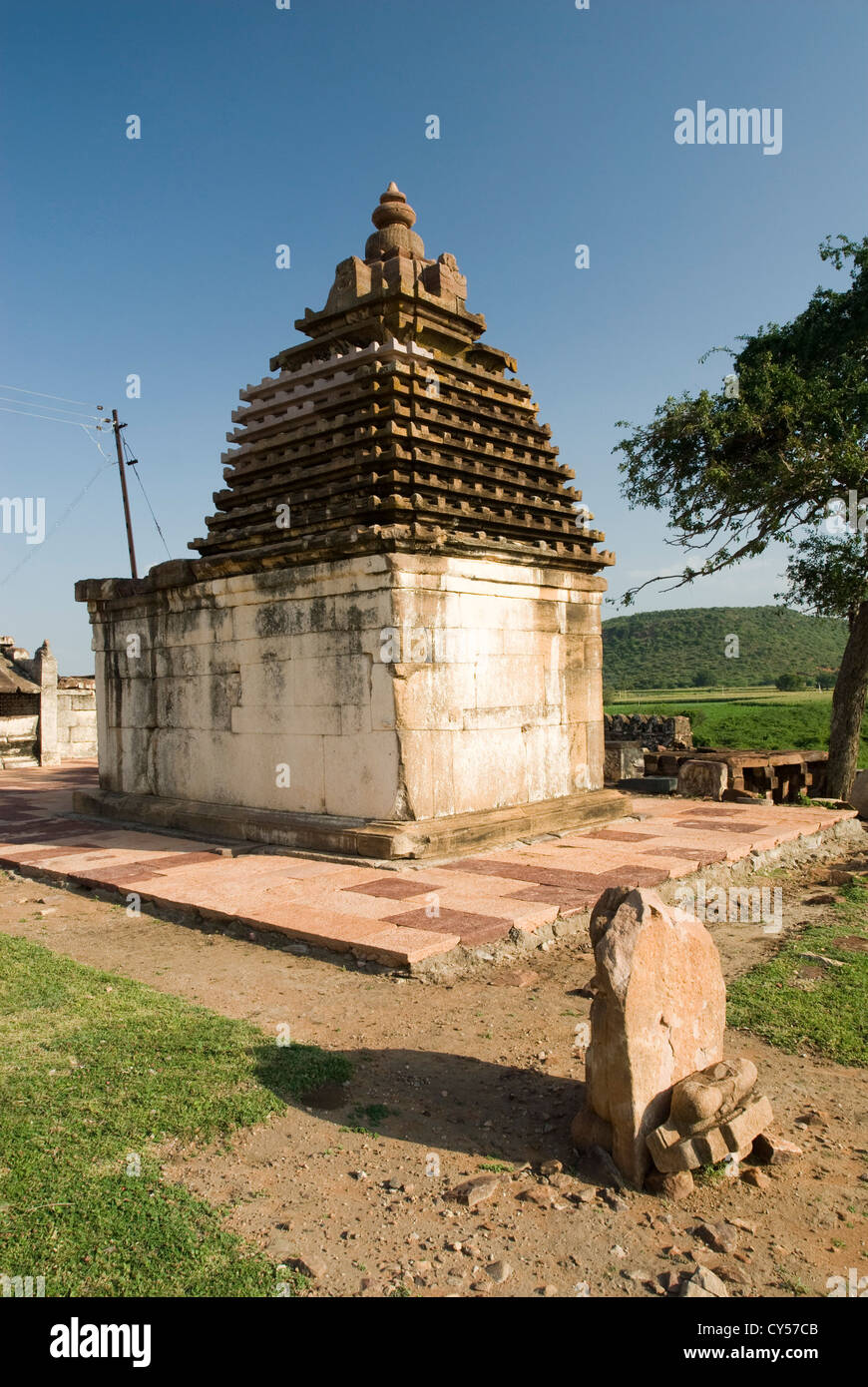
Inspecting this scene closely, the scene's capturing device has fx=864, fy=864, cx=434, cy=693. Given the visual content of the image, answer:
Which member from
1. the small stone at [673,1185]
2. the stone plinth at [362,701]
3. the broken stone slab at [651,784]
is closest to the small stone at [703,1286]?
the small stone at [673,1185]

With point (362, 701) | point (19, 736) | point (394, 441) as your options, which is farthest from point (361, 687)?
point (19, 736)

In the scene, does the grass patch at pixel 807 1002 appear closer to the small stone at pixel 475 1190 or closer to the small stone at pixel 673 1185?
the small stone at pixel 673 1185

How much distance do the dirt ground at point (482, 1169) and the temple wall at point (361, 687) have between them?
2.96 metres

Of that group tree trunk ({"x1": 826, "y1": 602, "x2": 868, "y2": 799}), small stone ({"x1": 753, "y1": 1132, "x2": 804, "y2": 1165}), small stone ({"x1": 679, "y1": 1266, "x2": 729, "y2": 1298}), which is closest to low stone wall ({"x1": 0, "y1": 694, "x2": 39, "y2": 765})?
tree trunk ({"x1": 826, "y1": 602, "x2": 868, "y2": 799})

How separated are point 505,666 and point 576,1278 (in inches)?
245

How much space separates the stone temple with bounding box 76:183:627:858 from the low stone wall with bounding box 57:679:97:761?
33.1 ft

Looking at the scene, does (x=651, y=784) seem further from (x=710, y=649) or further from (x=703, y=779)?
(x=710, y=649)

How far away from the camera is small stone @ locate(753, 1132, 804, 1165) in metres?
2.93

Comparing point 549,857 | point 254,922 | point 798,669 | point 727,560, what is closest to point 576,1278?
point 254,922

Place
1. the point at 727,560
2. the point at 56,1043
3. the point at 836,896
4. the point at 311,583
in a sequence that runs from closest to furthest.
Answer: the point at 56,1043, the point at 836,896, the point at 311,583, the point at 727,560

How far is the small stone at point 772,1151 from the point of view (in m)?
2.93

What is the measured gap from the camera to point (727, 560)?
12.8 metres

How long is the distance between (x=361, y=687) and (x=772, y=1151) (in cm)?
505

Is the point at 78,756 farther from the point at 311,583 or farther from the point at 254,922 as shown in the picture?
the point at 254,922
